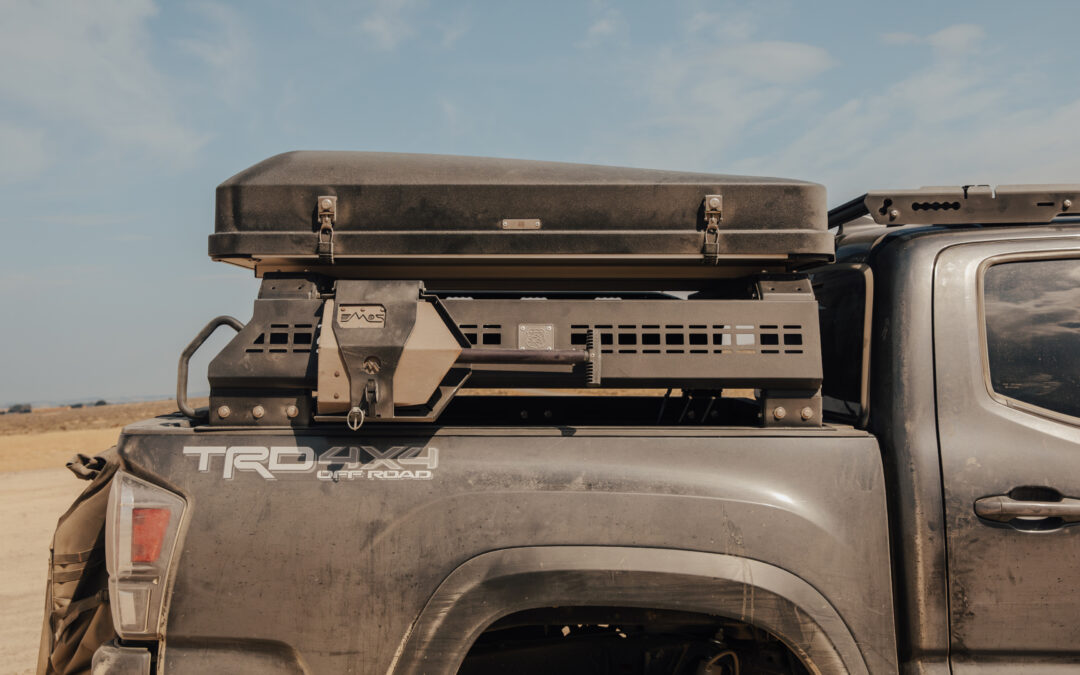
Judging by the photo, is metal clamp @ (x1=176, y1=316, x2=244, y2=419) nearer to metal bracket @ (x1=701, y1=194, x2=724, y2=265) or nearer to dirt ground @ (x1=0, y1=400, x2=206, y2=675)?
metal bracket @ (x1=701, y1=194, x2=724, y2=265)

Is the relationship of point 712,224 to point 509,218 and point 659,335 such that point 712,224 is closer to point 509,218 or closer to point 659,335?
point 659,335

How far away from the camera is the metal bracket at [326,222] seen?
7.76 feet

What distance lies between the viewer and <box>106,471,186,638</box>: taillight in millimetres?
A: 2047

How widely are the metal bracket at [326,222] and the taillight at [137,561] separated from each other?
2.88 ft

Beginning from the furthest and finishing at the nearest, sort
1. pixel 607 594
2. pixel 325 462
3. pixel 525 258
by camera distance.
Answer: pixel 525 258, pixel 325 462, pixel 607 594

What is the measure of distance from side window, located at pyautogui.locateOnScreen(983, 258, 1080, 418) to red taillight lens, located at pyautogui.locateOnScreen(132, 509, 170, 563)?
248cm

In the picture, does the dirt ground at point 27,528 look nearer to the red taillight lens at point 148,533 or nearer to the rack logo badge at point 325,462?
the red taillight lens at point 148,533

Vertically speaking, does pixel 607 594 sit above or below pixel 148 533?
below

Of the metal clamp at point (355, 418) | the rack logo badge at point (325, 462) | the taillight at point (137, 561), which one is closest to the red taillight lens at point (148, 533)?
the taillight at point (137, 561)

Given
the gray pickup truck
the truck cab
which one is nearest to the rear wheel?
the gray pickup truck

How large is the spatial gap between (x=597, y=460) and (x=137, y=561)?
131 cm

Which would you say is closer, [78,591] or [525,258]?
[78,591]

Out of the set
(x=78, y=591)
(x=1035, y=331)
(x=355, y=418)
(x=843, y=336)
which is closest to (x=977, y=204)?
(x=1035, y=331)

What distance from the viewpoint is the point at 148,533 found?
208cm
